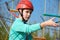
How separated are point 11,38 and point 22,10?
5.5 inches

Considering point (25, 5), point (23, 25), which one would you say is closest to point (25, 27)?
point (23, 25)

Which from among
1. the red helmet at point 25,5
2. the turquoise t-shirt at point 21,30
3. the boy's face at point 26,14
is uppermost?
the red helmet at point 25,5

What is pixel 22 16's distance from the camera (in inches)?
34.1

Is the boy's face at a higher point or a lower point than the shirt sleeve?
higher

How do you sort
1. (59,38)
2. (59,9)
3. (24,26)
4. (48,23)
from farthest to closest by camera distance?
(59,38), (59,9), (24,26), (48,23)

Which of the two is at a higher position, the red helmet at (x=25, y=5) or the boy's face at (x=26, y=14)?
the red helmet at (x=25, y=5)

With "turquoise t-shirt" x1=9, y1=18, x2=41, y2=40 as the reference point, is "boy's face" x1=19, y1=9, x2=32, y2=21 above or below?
above

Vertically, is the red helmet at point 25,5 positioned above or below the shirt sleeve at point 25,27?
above

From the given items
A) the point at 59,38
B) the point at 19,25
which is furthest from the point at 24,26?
the point at 59,38

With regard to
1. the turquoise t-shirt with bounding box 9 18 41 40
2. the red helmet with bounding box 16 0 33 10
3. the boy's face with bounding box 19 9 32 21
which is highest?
the red helmet with bounding box 16 0 33 10

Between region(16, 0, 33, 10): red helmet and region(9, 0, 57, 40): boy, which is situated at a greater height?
region(16, 0, 33, 10): red helmet

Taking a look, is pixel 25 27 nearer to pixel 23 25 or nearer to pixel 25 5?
pixel 23 25

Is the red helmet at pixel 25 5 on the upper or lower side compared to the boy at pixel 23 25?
upper

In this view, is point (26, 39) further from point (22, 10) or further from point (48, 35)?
point (48, 35)
